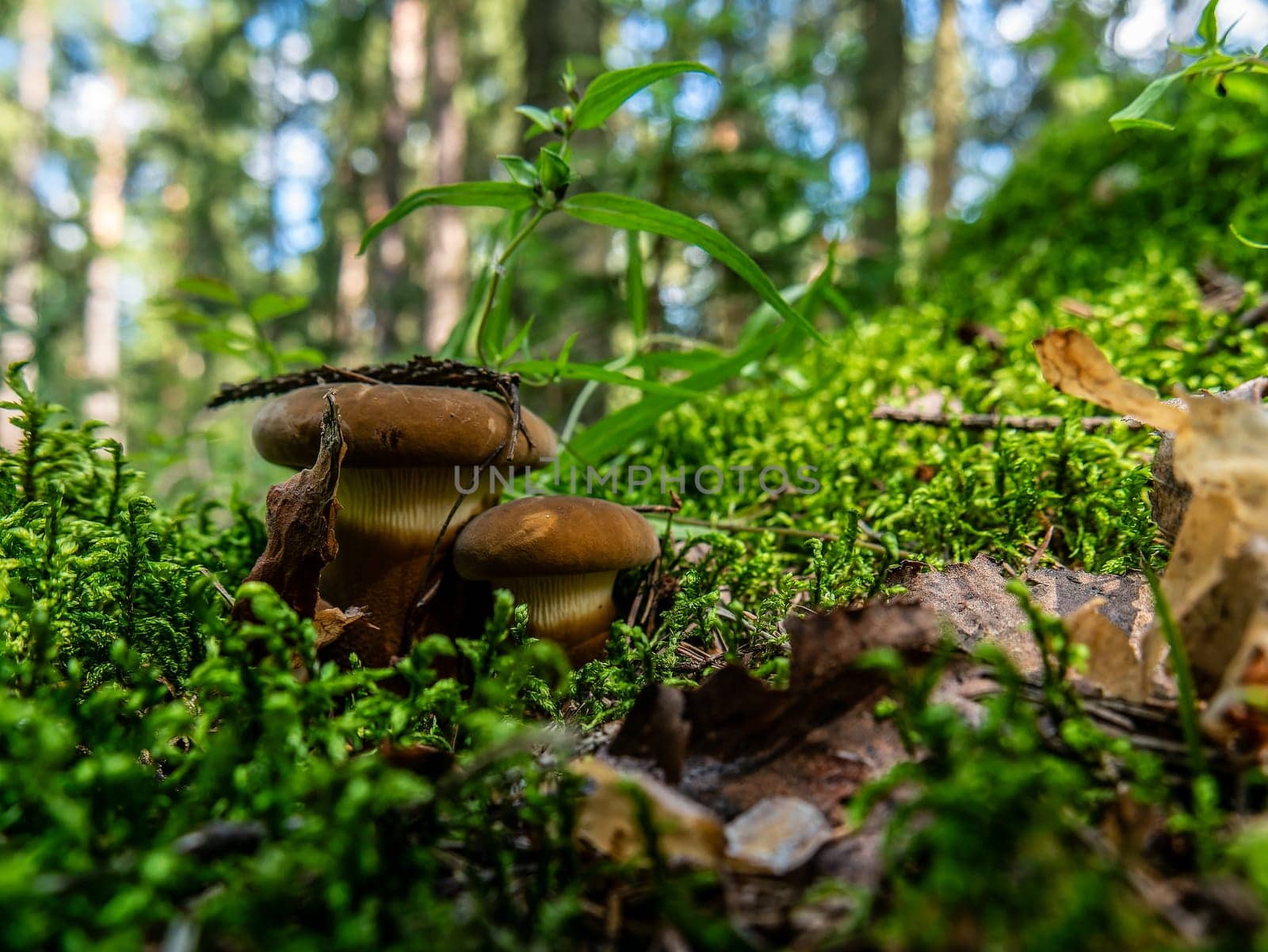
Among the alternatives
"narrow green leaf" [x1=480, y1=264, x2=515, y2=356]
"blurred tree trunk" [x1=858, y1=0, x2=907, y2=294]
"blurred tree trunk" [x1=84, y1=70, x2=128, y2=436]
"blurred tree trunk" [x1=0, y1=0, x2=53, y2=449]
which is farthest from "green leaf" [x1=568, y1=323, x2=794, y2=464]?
"blurred tree trunk" [x1=0, y1=0, x2=53, y2=449]

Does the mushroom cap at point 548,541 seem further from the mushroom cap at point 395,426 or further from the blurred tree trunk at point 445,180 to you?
the blurred tree trunk at point 445,180

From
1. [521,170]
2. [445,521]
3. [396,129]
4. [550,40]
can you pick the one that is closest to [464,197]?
[521,170]

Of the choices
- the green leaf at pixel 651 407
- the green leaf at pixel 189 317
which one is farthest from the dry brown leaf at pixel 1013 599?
the green leaf at pixel 189 317

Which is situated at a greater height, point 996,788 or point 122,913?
point 996,788

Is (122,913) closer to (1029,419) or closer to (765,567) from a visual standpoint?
(765,567)

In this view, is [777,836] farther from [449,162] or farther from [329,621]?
[449,162]

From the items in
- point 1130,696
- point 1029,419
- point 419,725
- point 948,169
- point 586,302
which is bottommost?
point 419,725

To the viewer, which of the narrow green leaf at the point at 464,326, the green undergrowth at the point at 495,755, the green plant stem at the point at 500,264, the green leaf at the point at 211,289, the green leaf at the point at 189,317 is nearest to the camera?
the green undergrowth at the point at 495,755

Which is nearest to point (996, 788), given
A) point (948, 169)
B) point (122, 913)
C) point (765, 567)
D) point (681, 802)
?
point (681, 802)

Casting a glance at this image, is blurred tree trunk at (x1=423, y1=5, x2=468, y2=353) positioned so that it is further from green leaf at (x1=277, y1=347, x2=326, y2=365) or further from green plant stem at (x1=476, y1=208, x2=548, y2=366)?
green plant stem at (x1=476, y1=208, x2=548, y2=366)
